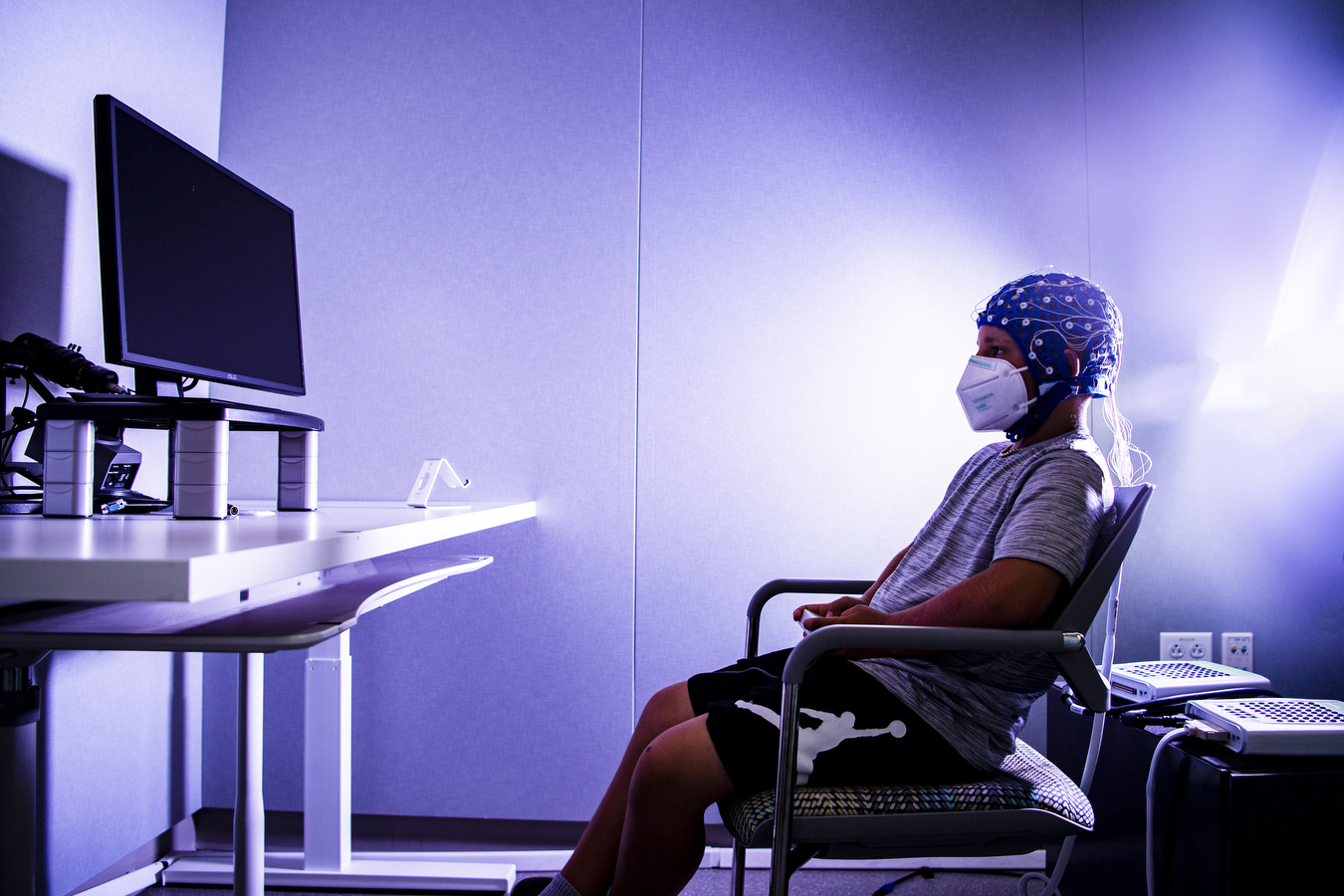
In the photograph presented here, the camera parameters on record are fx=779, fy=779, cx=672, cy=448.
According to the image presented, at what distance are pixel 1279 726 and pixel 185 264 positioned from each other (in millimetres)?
2046

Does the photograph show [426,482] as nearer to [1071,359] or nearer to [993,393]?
[993,393]

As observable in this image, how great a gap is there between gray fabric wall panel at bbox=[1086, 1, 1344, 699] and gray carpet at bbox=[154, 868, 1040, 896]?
27.5 inches

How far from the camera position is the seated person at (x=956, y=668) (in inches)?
41.2

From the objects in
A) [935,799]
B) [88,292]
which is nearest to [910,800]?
[935,799]

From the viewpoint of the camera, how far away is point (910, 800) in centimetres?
101

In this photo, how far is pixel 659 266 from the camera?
82.0 inches

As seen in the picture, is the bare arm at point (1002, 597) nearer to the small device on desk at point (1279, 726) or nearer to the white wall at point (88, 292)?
the small device on desk at point (1279, 726)

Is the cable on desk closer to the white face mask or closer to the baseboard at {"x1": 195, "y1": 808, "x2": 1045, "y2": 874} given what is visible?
the baseboard at {"x1": 195, "y1": 808, "x2": 1045, "y2": 874}

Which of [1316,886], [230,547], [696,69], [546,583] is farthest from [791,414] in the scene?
[230,547]

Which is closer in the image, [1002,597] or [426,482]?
[1002,597]

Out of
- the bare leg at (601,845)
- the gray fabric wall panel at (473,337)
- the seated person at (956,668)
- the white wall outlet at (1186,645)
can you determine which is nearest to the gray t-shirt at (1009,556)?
the seated person at (956,668)

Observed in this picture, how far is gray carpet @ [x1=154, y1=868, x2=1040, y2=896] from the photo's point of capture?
1.85 m

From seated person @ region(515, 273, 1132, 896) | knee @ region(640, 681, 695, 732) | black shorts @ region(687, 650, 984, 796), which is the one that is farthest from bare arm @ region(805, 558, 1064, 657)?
knee @ region(640, 681, 695, 732)

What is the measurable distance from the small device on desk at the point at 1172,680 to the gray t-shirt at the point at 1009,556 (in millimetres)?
732
